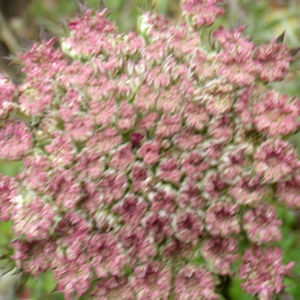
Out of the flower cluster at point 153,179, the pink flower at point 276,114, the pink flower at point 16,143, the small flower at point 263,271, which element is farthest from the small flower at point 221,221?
the pink flower at point 16,143

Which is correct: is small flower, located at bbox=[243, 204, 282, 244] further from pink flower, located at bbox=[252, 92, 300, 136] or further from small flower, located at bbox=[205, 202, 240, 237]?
pink flower, located at bbox=[252, 92, 300, 136]

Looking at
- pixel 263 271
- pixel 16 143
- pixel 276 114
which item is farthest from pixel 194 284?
pixel 16 143

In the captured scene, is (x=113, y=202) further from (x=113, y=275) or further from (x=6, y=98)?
(x=6, y=98)

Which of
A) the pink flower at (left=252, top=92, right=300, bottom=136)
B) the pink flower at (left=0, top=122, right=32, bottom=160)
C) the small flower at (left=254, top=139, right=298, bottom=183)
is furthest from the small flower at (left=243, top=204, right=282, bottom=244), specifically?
the pink flower at (left=0, top=122, right=32, bottom=160)

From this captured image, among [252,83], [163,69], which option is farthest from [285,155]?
[163,69]

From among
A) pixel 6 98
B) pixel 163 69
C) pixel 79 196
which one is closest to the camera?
pixel 79 196

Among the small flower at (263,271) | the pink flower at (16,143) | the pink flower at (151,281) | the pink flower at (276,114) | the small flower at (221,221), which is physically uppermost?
the pink flower at (16,143)

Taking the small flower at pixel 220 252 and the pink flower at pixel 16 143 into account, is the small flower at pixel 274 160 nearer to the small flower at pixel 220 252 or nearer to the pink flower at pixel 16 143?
the small flower at pixel 220 252

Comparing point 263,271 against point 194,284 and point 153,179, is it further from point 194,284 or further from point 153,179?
point 153,179
